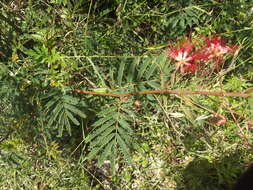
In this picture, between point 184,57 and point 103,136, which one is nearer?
point 103,136

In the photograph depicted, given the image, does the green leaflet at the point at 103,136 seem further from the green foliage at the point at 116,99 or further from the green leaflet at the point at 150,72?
the green leaflet at the point at 150,72

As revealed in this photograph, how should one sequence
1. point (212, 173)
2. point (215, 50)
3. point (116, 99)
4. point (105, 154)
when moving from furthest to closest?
point (212, 173) → point (215, 50) → point (116, 99) → point (105, 154)

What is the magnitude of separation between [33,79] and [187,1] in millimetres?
1106

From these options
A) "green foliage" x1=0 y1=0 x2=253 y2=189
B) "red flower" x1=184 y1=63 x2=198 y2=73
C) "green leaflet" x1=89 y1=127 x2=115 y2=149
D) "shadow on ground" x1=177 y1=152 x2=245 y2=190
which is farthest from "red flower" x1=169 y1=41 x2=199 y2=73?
"shadow on ground" x1=177 y1=152 x2=245 y2=190

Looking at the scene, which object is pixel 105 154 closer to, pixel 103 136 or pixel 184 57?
pixel 103 136

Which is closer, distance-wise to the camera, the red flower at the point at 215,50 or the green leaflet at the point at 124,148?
the green leaflet at the point at 124,148

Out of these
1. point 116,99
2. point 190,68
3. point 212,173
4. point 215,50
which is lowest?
point 212,173

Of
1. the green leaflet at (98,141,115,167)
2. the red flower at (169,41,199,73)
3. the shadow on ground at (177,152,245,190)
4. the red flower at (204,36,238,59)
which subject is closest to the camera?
the green leaflet at (98,141,115,167)

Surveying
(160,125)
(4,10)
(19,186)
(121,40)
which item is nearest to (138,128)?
(160,125)

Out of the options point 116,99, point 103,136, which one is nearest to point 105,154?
point 103,136

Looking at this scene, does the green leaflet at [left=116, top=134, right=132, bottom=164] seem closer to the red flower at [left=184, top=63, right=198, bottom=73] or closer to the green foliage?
the green foliage

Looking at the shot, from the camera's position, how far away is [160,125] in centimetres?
189

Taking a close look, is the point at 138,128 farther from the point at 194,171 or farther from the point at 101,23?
the point at 101,23

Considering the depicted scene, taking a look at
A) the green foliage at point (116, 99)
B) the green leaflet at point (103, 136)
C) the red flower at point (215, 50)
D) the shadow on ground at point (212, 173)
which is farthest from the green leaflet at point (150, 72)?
the shadow on ground at point (212, 173)
